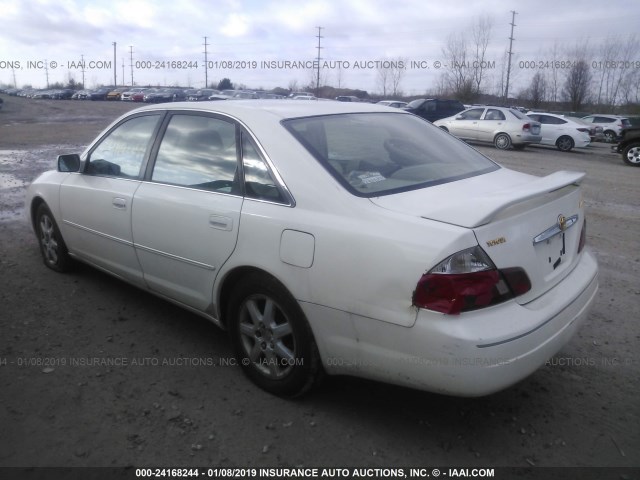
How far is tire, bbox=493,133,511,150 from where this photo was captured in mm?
18750

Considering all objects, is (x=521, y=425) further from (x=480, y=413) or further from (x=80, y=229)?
(x=80, y=229)

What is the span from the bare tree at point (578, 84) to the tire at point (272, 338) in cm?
5385

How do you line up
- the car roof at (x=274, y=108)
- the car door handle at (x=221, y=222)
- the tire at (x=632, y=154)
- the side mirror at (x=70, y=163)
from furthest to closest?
the tire at (x=632, y=154), the side mirror at (x=70, y=163), the car roof at (x=274, y=108), the car door handle at (x=221, y=222)

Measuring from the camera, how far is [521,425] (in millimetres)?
2838

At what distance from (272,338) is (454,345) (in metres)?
1.09

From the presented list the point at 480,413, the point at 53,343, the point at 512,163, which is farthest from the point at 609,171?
the point at 53,343

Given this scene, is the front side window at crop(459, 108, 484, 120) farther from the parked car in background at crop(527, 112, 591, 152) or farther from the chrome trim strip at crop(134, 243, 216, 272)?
the chrome trim strip at crop(134, 243, 216, 272)

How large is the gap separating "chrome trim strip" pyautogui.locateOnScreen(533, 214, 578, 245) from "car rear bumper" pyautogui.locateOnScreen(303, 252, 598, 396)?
0.89 ft

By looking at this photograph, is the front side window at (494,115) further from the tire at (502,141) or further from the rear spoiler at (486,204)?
the rear spoiler at (486,204)

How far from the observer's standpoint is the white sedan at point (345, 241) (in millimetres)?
2365

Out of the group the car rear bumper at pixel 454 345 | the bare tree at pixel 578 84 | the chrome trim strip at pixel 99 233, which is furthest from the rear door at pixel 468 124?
the bare tree at pixel 578 84

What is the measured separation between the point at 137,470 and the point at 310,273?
1.19 m

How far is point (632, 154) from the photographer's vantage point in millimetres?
16375

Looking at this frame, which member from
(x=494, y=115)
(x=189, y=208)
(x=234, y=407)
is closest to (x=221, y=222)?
(x=189, y=208)
